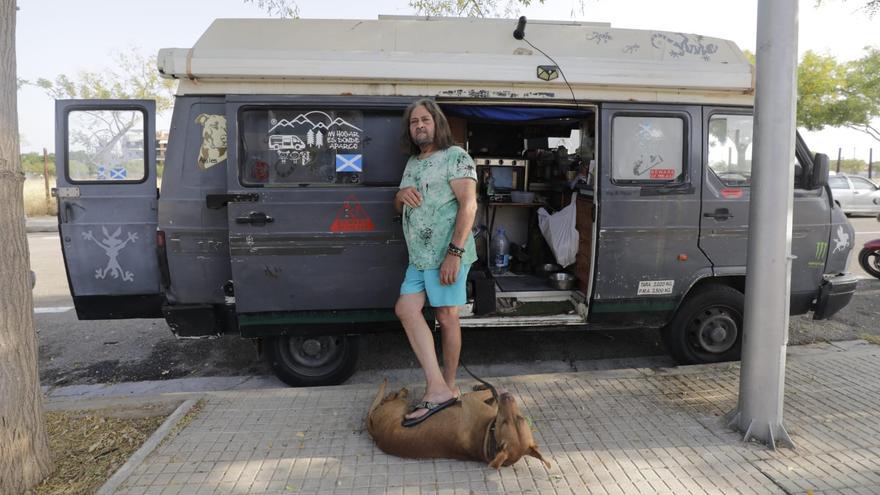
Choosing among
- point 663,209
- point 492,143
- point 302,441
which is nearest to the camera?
point 302,441

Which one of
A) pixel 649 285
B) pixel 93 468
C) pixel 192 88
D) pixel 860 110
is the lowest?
pixel 93 468

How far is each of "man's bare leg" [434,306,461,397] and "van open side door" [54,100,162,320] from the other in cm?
230

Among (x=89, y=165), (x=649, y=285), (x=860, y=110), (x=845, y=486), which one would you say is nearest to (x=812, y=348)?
(x=649, y=285)

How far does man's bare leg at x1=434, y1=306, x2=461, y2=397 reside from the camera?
3.54 meters

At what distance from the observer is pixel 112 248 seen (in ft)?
13.9

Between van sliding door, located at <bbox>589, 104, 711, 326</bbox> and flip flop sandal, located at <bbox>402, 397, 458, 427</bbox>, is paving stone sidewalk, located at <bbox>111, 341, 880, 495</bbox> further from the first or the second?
van sliding door, located at <bbox>589, 104, 711, 326</bbox>

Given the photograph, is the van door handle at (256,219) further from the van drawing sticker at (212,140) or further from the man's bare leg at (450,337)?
the man's bare leg at (450,337)

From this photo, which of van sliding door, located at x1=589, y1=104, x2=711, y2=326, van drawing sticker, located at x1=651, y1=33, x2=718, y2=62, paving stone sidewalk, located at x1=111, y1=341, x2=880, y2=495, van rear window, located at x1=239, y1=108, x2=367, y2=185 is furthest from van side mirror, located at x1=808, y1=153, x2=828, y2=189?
van rear window, located at x1=239, y1=108, x2=367, y2=185

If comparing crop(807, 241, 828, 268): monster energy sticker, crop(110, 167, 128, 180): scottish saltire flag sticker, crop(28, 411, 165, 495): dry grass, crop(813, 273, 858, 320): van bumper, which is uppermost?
crop(110, 167, 128, 180): scottish saltire flag sticker

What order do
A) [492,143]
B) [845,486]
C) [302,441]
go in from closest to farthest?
[845,486], [302,441], [492,143]

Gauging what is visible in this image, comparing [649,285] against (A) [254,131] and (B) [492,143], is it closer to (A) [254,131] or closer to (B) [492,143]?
(B) [492,143]

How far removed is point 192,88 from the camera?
4027 mm

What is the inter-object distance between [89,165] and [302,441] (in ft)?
8.87

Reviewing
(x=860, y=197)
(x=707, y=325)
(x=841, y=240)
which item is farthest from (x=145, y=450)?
(x=860, y=197)
